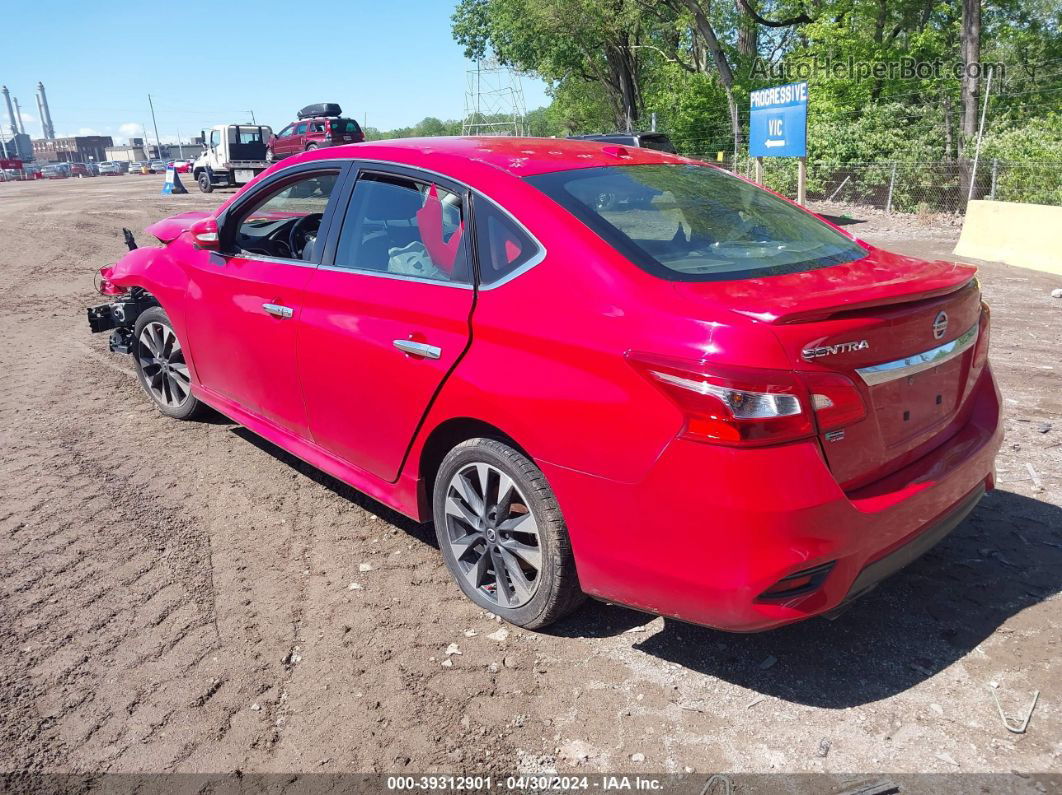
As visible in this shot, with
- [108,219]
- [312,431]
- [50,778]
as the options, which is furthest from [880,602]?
[108,219]

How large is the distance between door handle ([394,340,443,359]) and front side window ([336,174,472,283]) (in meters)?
0.27

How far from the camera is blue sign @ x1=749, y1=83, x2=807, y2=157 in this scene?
15336mm

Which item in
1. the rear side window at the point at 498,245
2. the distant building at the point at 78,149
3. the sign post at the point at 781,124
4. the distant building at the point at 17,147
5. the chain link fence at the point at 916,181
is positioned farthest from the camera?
the distant building at the point at 78,149

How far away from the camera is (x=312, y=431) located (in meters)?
3.99

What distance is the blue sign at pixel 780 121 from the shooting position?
1534 centimetres

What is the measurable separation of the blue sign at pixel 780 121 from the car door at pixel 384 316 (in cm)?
1326

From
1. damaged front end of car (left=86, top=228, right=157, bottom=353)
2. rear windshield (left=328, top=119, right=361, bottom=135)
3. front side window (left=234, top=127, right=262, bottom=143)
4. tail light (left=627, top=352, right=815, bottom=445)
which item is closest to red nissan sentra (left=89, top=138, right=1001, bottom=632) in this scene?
tail light (left=627, top=352, right=815, bottom=445)

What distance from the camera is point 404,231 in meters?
3.51

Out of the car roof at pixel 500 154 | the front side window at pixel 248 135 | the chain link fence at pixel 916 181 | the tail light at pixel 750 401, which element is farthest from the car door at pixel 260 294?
the front side window at pixel 248 135

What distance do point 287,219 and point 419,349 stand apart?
7.36 feet

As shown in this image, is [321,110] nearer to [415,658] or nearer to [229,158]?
[229,158]

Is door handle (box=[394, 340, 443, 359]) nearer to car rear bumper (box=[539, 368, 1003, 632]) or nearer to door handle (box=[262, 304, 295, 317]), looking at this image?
car rear bumper (box=[539, 368, 1003, 632])

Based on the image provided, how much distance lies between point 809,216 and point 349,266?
206 centimetres

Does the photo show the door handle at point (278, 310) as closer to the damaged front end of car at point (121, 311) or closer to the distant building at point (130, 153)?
the damaged front end of car at point (121, 311)
